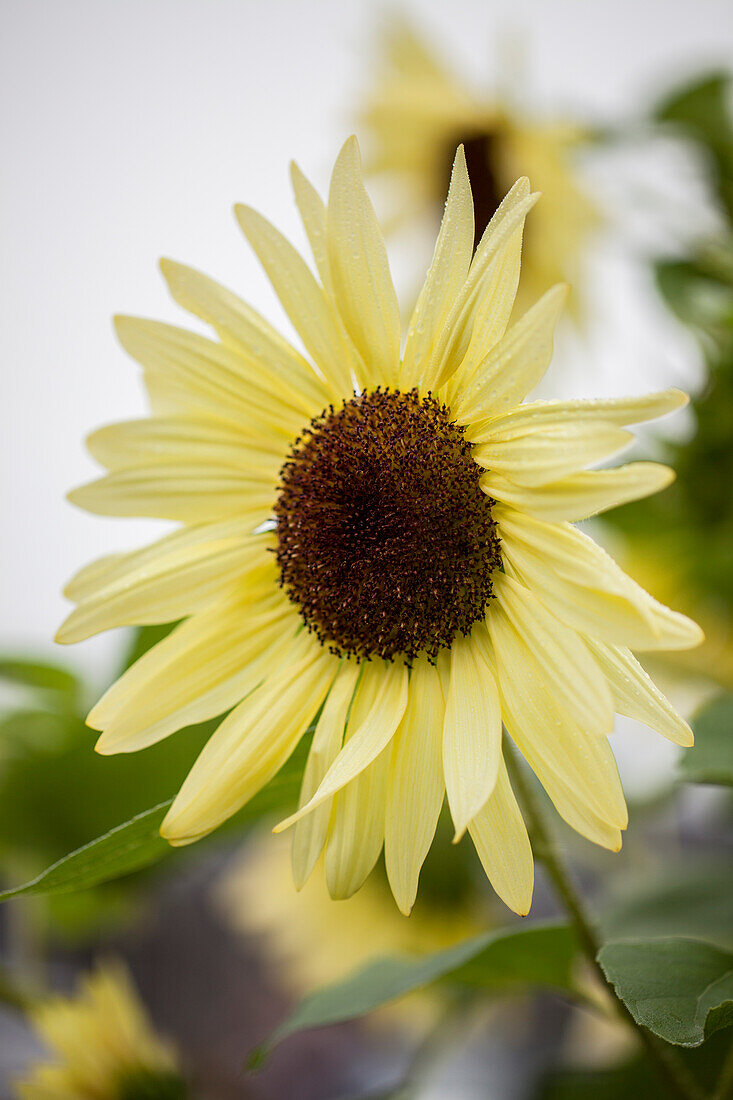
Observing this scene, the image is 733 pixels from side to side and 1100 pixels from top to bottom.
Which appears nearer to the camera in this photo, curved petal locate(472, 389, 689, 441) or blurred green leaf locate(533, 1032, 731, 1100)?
curved petal locate(472, 389, 689, 441)

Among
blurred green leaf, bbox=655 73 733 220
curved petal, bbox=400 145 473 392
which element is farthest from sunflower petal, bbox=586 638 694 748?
blurred green leaf, bbox=655 73 733 220

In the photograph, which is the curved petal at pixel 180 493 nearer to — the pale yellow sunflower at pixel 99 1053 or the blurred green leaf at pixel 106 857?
the blurred green leaf at pixel 106 857

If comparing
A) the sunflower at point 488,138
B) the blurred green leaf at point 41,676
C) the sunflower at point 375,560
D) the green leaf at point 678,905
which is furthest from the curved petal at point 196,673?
the sunflower at point 488,138

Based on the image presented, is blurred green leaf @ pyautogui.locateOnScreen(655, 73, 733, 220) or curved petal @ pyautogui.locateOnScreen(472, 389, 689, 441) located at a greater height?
blurred green leaf @ pyautogui.locateOnScreen(655, 73, 733, 220)

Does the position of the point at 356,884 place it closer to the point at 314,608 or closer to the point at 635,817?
the point at 314,608

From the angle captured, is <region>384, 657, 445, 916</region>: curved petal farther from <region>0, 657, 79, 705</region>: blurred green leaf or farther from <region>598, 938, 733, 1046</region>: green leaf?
<region>0, 657, 79, 705</region>: blurred green leaf

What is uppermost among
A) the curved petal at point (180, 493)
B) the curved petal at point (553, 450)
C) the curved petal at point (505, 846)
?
the curved petal at point (180, 493)

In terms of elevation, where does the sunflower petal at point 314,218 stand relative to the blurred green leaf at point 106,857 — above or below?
above
